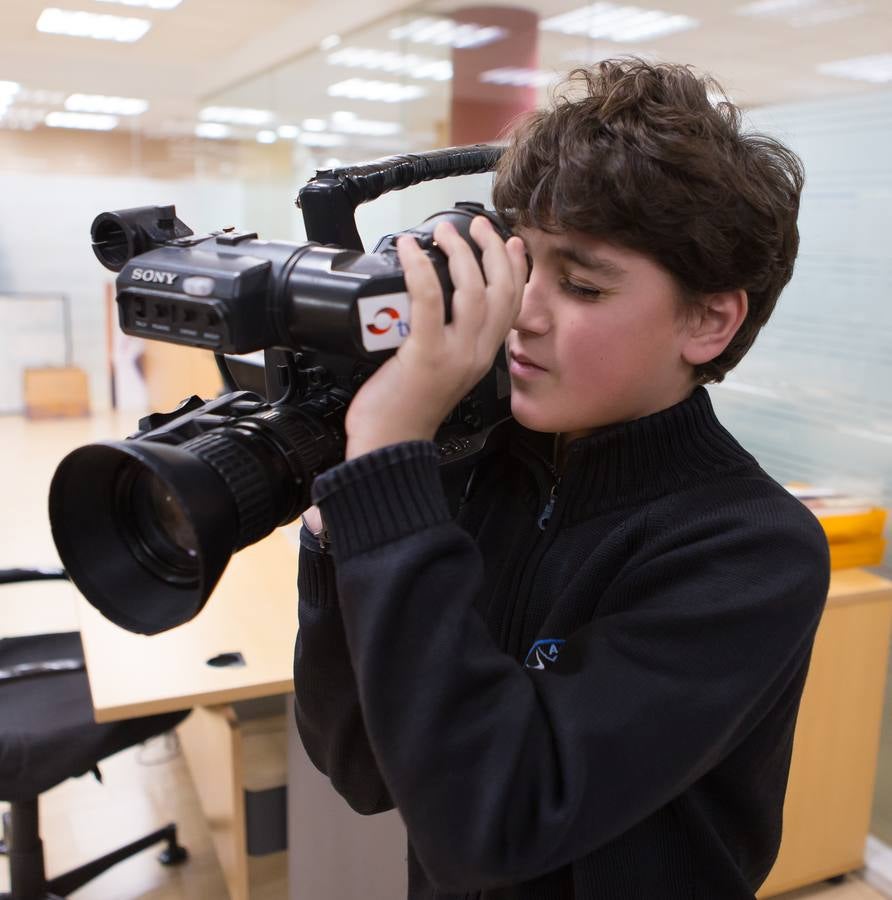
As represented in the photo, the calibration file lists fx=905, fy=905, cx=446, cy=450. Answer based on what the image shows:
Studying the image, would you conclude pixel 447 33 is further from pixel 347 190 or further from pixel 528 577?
pixel 528 577

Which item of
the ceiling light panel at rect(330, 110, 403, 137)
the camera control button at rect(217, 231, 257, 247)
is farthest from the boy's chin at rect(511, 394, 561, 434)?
the ceiling light panel at rect(330, 110, 403, 137)

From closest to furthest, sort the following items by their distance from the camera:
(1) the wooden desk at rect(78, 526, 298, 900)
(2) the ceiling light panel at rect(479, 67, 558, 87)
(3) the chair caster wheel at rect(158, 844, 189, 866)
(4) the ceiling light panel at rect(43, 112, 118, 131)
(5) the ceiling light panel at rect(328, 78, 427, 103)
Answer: (1) the wooden desk at rect(78, 526, 298, 900) < (3) the chair caster wheel at rect(158, 844, 189, 866) < (2) the ceiling light panel at rect(479, 67, 558, 87) < (5) the ceiling light panel at rect(328, 78, 427, 103) < (4) the ceiling light panel at rect(43, 112, 118, 131)

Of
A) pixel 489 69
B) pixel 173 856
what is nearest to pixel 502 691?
pixel 173 856

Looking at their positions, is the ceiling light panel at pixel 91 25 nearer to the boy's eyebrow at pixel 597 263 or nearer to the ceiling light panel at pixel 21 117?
the ceiling light panel at pixel 21 117

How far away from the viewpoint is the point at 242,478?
1.90 feet

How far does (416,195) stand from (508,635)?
2.77 m

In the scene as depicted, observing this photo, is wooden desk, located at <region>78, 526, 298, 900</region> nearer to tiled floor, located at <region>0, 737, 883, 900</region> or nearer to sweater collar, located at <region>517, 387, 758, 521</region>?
tiled floor, located at <region>0, 737, 883, 900</region>

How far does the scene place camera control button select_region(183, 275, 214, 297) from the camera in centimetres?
59

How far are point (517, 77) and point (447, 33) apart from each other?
1.77ft

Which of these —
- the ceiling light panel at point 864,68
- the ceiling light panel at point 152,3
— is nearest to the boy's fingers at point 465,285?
the ceiling light panel at point 864,68

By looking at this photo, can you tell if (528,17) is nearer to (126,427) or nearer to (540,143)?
(540,143)

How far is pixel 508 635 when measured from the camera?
75 cm

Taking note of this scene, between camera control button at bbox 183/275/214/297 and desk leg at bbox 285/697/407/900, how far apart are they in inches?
41.4

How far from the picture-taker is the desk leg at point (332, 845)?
144cm
